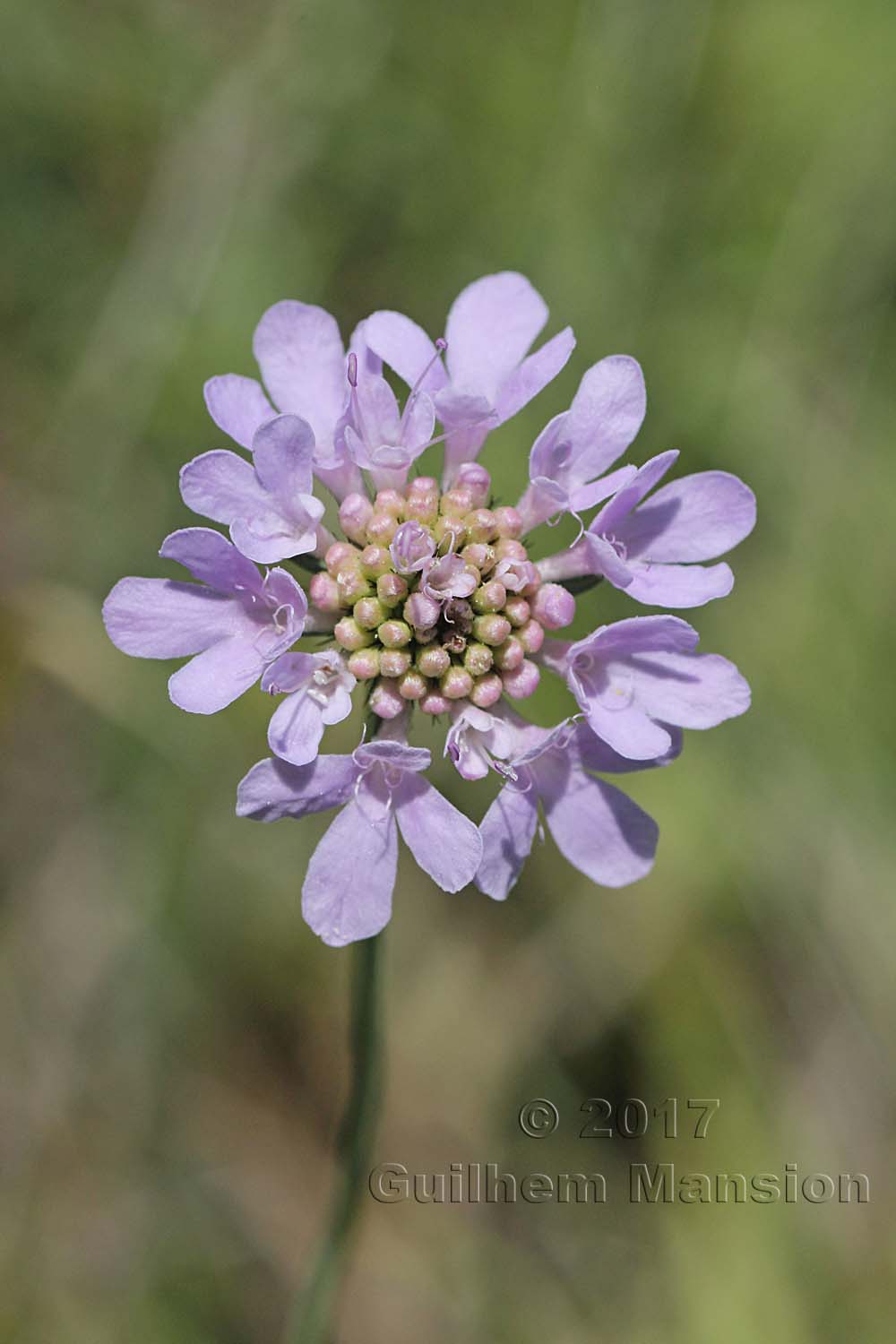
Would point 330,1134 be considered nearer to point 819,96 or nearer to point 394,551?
point 394,551

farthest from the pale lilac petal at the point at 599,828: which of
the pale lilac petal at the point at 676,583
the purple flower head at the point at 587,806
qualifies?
the pale lilac petal at the point at 676,583

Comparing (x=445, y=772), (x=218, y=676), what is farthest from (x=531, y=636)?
(x=445, y=772)

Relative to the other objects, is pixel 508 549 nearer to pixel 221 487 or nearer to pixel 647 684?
pixel 647 684

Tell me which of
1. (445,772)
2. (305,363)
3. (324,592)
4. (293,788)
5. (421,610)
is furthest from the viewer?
(445,772)

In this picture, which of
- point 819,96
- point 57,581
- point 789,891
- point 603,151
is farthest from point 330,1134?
point 819,96

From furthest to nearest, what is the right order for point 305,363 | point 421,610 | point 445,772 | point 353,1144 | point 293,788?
point 445,772
point 353,1144
point 305,363
point 421,610
point 293,788

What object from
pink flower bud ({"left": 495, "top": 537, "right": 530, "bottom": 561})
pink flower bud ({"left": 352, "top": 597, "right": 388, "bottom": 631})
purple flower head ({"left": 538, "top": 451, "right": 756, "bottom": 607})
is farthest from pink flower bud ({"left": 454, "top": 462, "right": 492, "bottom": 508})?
pink flower bud ({"left": 352, "top": 597, "right": 388, "bottom": 631})

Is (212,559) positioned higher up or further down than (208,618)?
higher up
